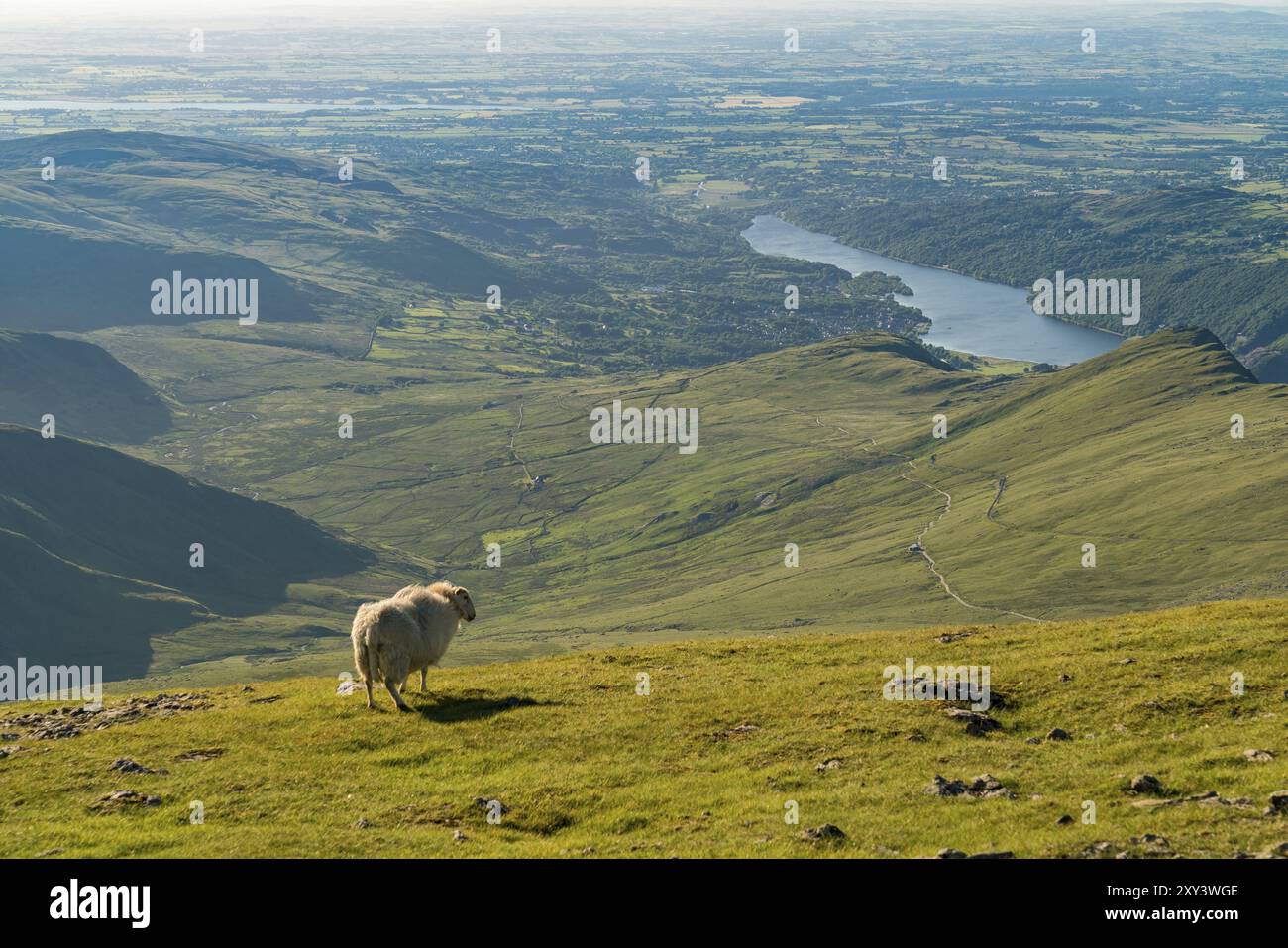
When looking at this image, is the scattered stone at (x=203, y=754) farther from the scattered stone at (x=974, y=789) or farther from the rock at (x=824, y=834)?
the scattered stone at (x=974, y=789)

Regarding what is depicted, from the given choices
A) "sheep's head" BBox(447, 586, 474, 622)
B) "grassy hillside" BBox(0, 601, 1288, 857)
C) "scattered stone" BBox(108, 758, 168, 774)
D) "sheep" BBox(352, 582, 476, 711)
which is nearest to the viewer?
"grassy hillside" BBox(0, 601, 1288, 857)

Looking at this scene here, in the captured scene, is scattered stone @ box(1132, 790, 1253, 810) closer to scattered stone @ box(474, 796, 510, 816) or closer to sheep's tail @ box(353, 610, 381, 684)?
scattered stone @ box(474, 796, 510, 816)

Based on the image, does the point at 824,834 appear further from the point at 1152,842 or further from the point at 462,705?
the point at 462,705

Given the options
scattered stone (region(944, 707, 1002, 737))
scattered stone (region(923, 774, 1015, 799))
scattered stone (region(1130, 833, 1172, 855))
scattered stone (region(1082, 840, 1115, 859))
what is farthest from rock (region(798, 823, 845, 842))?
scattered stone (region(944, 707, 1002, 737))

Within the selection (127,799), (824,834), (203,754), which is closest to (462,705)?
(203,754)
